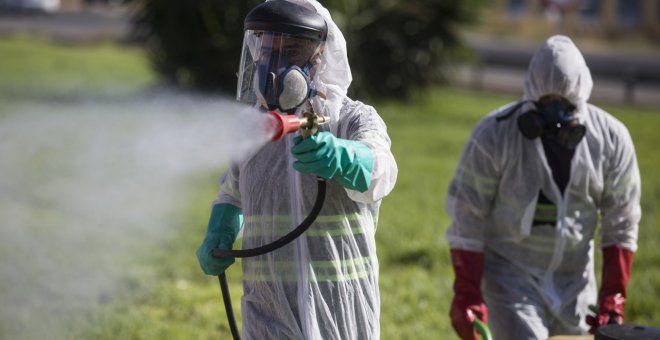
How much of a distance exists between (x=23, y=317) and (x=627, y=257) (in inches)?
145

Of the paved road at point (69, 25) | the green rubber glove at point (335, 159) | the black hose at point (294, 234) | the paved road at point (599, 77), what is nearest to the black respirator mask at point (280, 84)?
the green rubber glove at point (335, 159)

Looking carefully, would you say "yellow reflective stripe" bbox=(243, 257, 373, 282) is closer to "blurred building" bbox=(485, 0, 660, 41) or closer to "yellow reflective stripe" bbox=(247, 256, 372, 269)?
"yellow reflective stripe" bbox=(247, 256, 372, 269)

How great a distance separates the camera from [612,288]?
14.2 feet

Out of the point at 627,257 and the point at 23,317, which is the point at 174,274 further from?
the point at 627,257

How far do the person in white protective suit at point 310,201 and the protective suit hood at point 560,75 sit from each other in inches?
49.3

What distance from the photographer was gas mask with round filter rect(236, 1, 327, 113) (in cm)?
288

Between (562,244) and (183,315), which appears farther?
(183,315)

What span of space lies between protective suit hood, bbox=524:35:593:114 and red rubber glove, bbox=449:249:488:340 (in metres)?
0.75

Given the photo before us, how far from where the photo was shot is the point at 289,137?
3.20m

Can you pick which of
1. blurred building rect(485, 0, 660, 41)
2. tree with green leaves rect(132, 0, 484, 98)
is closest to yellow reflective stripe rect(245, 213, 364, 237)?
tree with green leaves rect(132, 0, 484, 98)

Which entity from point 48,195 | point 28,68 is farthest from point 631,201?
point 28,68

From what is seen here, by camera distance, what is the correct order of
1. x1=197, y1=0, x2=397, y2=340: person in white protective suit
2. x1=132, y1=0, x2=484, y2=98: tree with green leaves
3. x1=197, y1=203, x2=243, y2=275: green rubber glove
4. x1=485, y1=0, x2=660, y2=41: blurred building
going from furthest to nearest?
1. x1=485, y1=0, x2=660, y2=41: blurred building
2. x1=132, y1=0, x2=484, y2=98: tree with green leaves
3. x1=197, y1=203, x2=243, y2=275: green rubber glove
4. x1=197, y1=0, x2=397, y2=340: person in white protective suit

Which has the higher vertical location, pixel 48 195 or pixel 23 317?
pixel 23 317

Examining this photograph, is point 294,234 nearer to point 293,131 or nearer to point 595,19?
point 293,131
